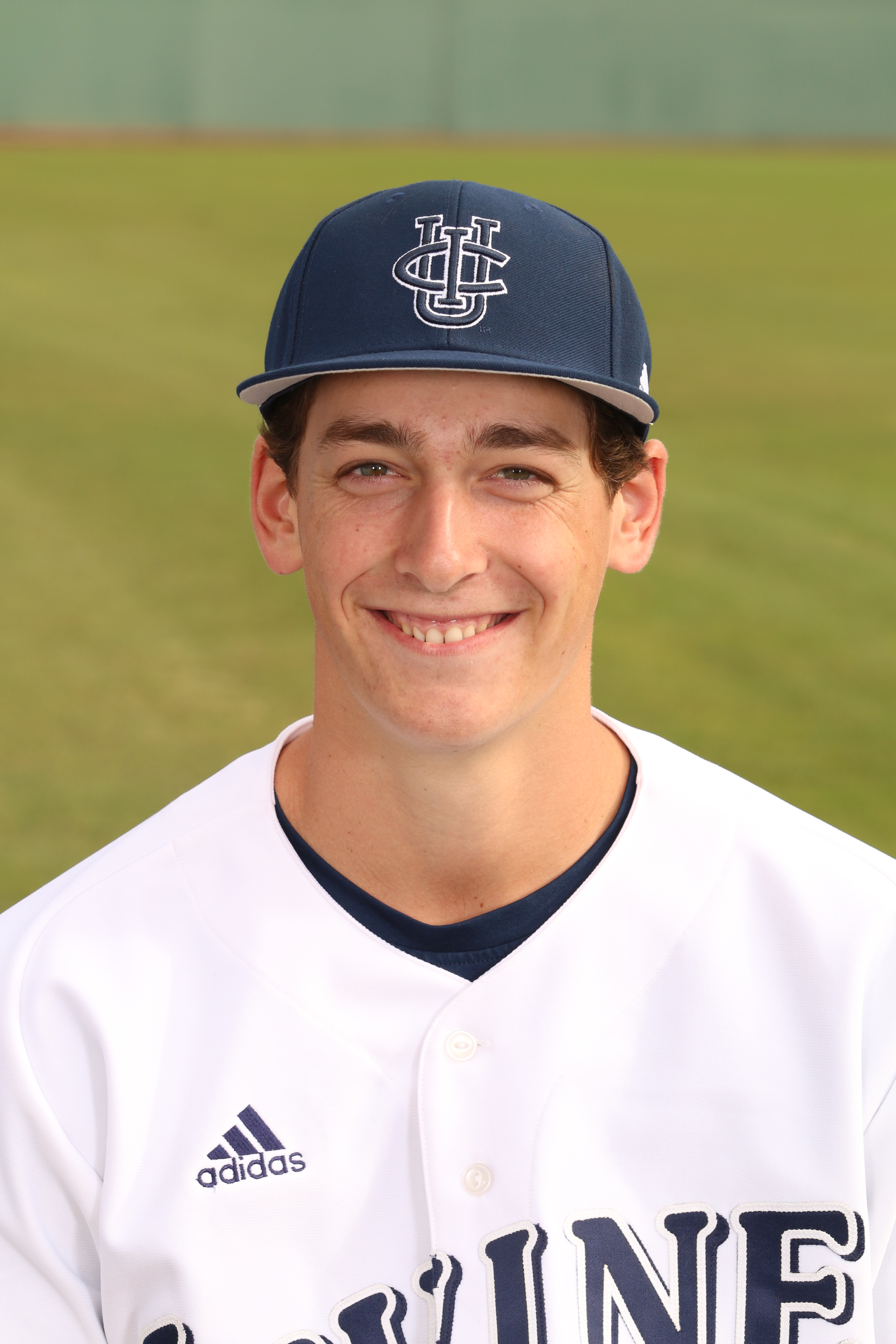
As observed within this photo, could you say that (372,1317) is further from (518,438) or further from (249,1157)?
(518,438)

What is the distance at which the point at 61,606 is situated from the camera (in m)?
6.14

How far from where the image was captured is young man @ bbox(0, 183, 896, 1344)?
1.70m

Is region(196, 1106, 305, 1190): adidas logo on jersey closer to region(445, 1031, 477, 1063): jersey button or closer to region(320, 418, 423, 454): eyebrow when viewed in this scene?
region(445, 1031, 477, 1063): jersey button

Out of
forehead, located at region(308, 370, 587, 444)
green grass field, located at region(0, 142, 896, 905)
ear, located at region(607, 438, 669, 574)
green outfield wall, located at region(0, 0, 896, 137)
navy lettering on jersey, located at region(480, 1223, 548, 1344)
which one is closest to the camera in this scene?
navy lettering on jersey, located at region(480, 1223, 548, 1344)

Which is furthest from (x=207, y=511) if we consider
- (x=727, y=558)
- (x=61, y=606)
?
(x=727, y=558)

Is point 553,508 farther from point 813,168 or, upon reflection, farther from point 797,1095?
point 813,168

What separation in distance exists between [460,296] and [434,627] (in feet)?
1.25

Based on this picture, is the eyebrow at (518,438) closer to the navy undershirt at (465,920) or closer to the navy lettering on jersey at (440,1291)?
the navy undershirt at (465,920)

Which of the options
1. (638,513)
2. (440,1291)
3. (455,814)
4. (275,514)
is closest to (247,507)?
(275,514)

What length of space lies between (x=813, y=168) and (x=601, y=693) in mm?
12555

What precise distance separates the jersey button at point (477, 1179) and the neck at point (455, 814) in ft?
1.02

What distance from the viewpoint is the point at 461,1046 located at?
1760mm

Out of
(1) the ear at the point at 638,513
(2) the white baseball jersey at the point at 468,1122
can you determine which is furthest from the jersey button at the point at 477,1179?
(1) the ear at the point at 638,513

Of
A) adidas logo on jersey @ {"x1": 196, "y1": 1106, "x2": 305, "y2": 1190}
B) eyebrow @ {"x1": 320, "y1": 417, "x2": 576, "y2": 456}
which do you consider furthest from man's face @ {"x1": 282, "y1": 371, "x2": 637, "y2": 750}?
adidas logo on jersey @ {"x1": 196, "y1": 1106, "x2": 305, "y2": 1190}
